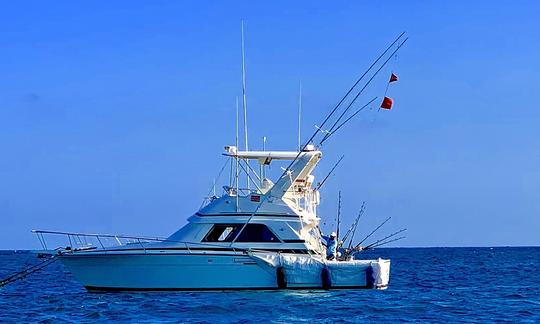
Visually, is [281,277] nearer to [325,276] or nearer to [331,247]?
[325,276]

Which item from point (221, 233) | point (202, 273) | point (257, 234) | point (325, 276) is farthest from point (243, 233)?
point (325, 276)

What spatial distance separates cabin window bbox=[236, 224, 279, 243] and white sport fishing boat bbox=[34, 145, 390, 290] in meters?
0.03

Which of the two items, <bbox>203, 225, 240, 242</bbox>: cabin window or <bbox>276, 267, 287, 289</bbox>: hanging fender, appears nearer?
<bbox>276, 267, 287, 289</bbox>: hanging fender

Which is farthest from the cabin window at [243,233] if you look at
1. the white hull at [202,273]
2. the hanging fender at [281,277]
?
the hanging fender at [281,277]

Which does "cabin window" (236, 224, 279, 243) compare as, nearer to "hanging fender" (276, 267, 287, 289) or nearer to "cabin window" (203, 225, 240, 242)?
"cabin window" (203, 225, 240, 242)

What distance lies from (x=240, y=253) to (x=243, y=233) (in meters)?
1.03

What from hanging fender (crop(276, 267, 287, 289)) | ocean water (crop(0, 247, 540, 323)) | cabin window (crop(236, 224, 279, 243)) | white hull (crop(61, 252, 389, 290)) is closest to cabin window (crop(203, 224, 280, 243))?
cabin window (crop(236, 224, 279, 243))

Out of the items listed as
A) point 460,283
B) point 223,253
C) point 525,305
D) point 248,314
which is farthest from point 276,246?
point 460,283

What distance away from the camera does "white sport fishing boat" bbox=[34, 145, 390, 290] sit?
97.8ft

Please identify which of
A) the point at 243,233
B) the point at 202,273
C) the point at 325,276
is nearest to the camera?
the point at 202,273

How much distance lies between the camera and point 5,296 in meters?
35.7

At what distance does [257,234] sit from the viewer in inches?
1214

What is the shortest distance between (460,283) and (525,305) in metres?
12.8

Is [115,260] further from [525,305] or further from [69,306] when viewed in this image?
[525,305]
